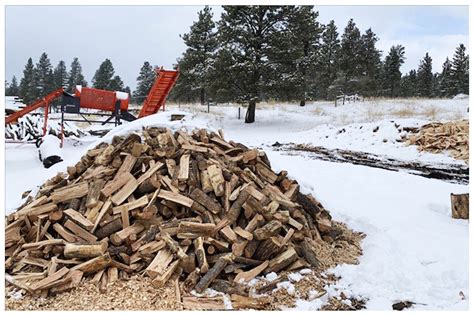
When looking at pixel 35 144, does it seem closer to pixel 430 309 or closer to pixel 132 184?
pixel 132 184

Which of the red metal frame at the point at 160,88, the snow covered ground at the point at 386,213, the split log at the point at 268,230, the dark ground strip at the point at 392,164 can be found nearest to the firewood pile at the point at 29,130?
the snow covered ground at the point at 386,213

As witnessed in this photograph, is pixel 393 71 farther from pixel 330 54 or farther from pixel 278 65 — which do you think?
pixel 278 65

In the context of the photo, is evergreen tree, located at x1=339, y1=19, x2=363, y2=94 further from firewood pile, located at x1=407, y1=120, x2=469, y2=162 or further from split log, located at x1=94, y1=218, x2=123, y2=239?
split log, located at x1=94, y1=218, x2=123, y2=239

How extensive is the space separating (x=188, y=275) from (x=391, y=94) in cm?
4614

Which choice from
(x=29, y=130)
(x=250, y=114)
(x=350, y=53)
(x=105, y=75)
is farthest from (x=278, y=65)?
(x=105, y=75)

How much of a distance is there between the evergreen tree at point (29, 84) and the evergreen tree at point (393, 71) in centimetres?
4696

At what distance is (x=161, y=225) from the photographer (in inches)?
154

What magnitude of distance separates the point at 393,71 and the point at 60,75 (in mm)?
55612

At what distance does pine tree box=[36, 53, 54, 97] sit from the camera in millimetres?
54688

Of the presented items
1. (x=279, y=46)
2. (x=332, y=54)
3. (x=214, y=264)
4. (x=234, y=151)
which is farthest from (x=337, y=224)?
(x=332, y=54)

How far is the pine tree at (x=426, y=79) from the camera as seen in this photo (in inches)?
1811

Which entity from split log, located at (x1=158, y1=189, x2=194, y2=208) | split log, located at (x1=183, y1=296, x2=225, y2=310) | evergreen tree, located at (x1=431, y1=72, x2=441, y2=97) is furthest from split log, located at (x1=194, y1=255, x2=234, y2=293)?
evergreen tree, located at (x1=431, y1=72, x2=441, y2=97)

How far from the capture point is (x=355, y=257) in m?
4.41

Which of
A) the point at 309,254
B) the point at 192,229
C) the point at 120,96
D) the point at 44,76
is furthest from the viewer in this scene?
the point at 44,76
